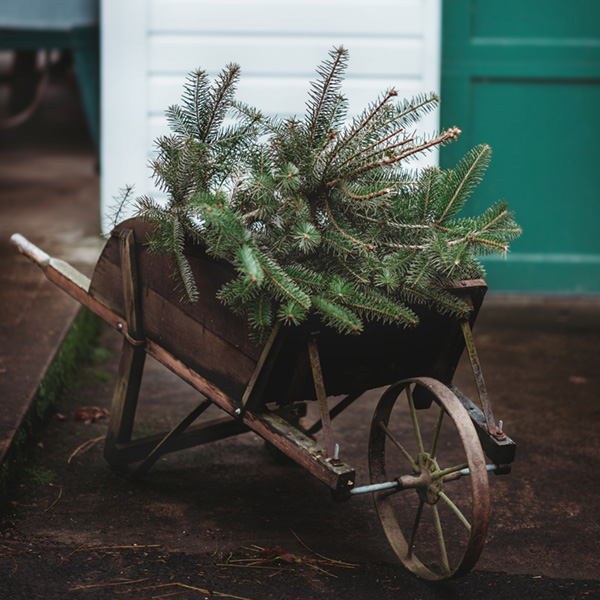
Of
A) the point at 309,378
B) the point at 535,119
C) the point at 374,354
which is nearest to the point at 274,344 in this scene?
the point at 309,378

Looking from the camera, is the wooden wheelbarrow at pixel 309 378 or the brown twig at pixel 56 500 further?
the brown twig at pixel 56 500

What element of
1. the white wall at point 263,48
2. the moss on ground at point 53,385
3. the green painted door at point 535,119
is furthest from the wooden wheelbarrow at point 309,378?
the green painted door at point 535,119

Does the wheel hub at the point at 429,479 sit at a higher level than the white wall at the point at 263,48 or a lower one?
lower

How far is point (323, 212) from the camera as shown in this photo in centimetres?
223

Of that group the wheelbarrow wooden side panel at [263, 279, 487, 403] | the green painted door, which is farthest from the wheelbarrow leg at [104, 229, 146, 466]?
the green painted door

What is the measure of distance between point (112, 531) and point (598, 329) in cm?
298

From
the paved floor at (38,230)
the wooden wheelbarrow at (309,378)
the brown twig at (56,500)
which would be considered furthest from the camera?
the paved floor at (38,230)

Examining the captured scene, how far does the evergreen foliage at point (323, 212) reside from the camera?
2098 mm

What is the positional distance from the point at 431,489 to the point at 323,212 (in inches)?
30.7

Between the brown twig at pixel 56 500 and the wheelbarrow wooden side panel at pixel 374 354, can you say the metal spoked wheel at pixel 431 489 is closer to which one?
the wheelbarrow wooden side panel at pixel 374 354

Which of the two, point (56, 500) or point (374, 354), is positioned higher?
point (374, 354)

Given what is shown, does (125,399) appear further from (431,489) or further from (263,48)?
(263,48)

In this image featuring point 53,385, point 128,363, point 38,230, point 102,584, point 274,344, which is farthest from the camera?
point 38,230

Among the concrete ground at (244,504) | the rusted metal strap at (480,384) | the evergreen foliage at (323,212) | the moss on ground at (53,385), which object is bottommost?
the concrete ground at (244,504)
